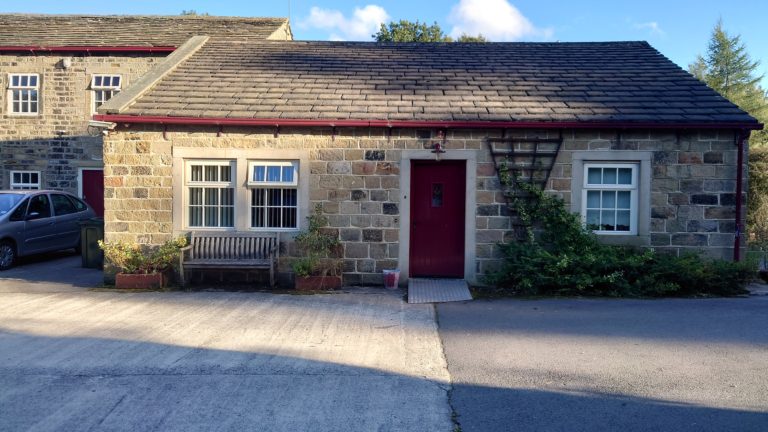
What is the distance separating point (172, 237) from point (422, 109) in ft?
16.2

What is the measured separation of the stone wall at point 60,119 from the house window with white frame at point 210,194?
30.7 feet

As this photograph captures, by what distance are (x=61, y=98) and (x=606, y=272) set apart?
1672 centimetres

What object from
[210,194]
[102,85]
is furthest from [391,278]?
[102,85]

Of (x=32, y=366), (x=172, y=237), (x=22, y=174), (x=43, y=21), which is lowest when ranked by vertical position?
(x=32, y=366)

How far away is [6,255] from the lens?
1195 centimetres

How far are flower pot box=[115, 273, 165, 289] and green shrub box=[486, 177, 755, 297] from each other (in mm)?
5605

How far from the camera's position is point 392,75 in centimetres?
1192

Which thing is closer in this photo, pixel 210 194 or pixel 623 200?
pixel 623 200

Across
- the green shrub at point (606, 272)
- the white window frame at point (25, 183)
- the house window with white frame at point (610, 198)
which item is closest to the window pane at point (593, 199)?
the house window with white frame at point (610, 198)

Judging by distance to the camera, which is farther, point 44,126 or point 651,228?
point 44,126

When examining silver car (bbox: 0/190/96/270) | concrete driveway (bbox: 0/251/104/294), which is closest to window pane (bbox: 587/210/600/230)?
concrete driveway (bbox: 0/251/104/294)

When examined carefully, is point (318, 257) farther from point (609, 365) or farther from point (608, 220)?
point (609, 365)

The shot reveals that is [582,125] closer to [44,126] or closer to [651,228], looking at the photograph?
[651,228]

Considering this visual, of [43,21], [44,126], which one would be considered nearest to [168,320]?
[44,126]
